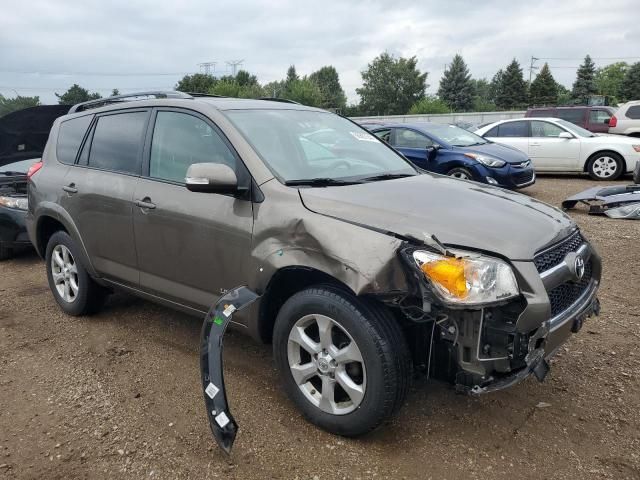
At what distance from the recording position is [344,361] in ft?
8.70

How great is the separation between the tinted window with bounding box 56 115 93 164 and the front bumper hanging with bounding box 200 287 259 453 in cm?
242

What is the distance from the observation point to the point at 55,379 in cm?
354

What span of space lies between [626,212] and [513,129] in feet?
19.0

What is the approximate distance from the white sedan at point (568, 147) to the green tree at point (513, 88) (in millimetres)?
61499

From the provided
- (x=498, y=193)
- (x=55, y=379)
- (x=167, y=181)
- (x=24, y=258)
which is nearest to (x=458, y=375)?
(x=498, y=193)

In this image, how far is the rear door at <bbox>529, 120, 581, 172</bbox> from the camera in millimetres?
12320


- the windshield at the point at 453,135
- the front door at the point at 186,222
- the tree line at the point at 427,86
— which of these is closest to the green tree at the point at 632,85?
the tree line at the point at 427,86

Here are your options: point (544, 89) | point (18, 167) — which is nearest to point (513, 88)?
point (544, 89)

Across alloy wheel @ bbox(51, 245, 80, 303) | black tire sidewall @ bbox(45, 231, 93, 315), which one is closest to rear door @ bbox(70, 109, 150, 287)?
black tire sidewall @ bbox(45, 231, 93, 315)

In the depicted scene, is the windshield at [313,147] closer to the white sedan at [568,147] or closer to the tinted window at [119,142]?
the tinted window at [119,142]

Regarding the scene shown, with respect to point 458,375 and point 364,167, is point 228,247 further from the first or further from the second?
point 458,375

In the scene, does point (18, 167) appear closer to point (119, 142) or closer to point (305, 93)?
point (119, 142)

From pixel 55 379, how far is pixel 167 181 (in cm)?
154

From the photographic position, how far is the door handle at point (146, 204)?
3.52 metres
